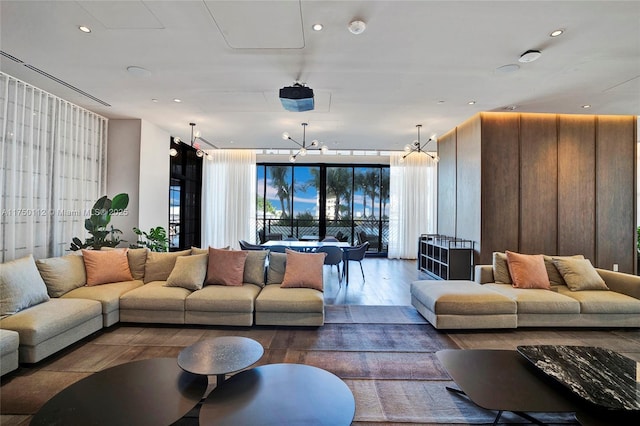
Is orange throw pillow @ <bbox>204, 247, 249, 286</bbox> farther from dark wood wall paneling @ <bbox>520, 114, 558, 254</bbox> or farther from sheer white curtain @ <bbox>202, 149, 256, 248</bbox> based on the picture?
sheer white curtain @ <bbox>202, 149, 256, 248</bbox>

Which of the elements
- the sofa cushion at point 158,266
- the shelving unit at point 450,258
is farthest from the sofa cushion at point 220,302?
the shelving unit at point 450,258

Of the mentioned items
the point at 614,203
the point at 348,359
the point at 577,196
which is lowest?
the point at 348,359

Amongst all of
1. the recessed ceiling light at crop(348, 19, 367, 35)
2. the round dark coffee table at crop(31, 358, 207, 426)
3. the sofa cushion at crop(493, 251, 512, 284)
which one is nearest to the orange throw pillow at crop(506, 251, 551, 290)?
the sofa cushion at crop(493, 251, 512, 284)

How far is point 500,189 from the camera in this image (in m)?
5.25

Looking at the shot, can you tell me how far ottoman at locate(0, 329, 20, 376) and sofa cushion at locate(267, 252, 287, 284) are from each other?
2.44 metres

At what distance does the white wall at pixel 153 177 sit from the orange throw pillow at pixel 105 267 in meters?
1.92

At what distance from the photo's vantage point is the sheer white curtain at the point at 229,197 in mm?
8883

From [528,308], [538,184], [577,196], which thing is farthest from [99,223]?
[577,196]

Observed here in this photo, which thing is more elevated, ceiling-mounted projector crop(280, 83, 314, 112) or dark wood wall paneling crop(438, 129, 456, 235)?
ceiling-mounted projector crop(280, 83, 314, 112)

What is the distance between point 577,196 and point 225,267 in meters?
6.02

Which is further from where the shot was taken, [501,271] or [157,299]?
[501,271]

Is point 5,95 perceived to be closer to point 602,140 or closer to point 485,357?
point 485,357

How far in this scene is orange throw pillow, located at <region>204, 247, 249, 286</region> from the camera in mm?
3877

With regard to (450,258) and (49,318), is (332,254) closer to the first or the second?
(450,258)
